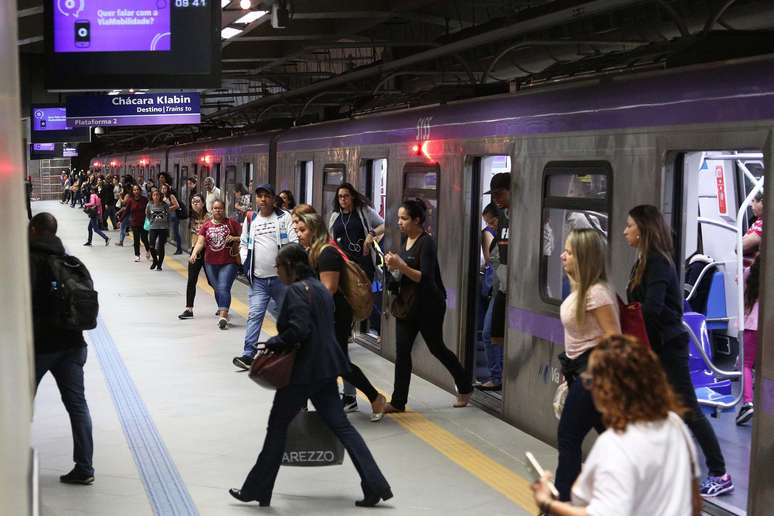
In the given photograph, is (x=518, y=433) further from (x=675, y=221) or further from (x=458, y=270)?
(x=675, y=221)

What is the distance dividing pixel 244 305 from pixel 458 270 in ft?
20.9

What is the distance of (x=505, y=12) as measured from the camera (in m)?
13.6

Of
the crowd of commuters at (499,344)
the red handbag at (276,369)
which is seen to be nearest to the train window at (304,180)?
the crowd of commuters at (499,344)

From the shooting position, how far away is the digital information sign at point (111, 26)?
8.27 metres

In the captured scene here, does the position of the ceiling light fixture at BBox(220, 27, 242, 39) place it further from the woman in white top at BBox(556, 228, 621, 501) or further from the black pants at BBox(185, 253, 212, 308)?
the woman in white top at BBox(556, 228, 621, 501)

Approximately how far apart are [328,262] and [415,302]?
109cm

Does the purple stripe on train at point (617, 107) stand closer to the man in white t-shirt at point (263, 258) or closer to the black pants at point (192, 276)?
the man in white t-shirt at point (263, 258)

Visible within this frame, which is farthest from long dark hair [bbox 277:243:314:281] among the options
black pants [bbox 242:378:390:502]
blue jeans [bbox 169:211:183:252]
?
blue jeans [bbox 169:211:183:252]

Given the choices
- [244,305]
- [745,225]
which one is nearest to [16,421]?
[745,225]

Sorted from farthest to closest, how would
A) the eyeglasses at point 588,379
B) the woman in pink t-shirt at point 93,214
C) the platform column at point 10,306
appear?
the woman in pink t-shirt at point 93,214 < the eyeglasses at point 588,379 < the platform column at point 10,306

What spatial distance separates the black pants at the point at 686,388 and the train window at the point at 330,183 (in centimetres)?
733

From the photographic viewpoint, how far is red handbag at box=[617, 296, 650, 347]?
5461mm

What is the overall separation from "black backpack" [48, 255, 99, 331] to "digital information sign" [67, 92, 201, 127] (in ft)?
30.2

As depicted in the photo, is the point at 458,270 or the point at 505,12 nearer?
the point at 458,270
